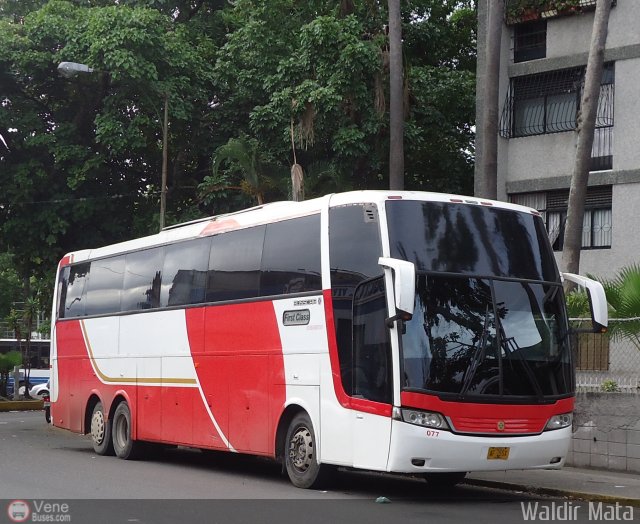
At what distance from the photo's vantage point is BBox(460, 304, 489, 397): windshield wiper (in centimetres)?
1270

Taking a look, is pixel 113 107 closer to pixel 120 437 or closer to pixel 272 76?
pixel 272 76

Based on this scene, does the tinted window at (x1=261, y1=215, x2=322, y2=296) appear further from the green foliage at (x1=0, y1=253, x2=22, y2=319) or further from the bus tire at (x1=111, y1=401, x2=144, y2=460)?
the green foliage at (x1=0, y1=253, x2=22, y2=319)

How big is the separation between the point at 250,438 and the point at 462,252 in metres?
4.33

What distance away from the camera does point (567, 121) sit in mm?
26625

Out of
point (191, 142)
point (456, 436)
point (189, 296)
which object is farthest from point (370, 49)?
point (456, 436)

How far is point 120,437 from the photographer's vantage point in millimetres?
19922

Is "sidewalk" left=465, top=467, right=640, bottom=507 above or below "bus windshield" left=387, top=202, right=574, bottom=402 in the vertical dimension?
below

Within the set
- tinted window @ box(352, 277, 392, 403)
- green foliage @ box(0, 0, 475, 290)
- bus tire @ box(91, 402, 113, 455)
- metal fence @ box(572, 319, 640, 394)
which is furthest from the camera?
green foliage @ box(0, 0, 475, 290)

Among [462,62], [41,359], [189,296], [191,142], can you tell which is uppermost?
[462,62]

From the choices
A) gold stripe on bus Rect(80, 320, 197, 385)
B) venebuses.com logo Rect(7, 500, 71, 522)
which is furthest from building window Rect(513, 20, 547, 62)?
venebuses.com logo Rect(7, 500, 71, 522)

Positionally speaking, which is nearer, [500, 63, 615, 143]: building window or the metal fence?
the metal fence

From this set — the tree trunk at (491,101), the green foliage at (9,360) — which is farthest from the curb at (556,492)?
the green foliage at (9,360)

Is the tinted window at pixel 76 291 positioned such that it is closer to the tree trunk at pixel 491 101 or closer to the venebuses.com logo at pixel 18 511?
the tree trunk at pixel 491 101

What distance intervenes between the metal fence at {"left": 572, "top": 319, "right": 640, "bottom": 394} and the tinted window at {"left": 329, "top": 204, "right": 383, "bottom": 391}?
4863 millimetres
